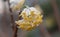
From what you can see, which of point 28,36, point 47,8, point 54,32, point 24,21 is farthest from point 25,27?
point 54,32

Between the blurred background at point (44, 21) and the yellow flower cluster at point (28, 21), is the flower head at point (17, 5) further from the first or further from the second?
the blurred background at point (44, 21)

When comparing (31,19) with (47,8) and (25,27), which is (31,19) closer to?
(25,27)

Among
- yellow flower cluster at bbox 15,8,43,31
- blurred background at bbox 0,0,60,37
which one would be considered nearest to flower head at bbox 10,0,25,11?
yellow flower cluster at bbox 15,8,43,31

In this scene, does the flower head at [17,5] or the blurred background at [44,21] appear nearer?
the flower head at [17,5]

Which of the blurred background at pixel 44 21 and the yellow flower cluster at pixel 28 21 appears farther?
the blurred background at pixel 44 21

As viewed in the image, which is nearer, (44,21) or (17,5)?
(17,5)

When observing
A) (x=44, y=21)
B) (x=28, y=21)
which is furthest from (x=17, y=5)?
(x=44, y=21)

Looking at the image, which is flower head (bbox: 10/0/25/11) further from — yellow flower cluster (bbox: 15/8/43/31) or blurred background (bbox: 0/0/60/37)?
blurred background (bbox: 0/0/60/37)

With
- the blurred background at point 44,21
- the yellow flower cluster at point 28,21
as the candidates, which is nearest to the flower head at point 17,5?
the yellow flower cluster at point 28,21

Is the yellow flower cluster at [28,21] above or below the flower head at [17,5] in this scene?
below

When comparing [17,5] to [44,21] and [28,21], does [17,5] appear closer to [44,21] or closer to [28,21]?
[28,21]

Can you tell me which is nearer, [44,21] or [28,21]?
[28,21]
